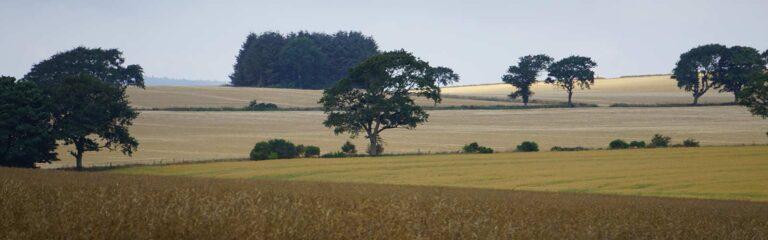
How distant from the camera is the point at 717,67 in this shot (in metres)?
125

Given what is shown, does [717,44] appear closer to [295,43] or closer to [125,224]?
[295,43]

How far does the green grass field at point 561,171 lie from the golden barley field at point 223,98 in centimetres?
6327

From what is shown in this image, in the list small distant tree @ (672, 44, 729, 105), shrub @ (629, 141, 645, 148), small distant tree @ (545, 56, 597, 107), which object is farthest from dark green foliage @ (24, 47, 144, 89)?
small distant tree @ (672, 44, 729, 105)

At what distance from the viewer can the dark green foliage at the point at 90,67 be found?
116 meters

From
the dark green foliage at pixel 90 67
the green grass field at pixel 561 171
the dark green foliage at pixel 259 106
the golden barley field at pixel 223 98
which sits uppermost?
the dark green foliage at pixel 90 67

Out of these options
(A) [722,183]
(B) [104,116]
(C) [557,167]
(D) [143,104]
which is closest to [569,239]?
(A) [722,183]

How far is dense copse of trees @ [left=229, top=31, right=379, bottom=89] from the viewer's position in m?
174

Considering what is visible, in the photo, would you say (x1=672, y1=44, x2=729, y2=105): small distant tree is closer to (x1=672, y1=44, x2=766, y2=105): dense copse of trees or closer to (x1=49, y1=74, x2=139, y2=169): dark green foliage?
(x1=672, y1=44, x2=766, y2=105): dense copse of trees

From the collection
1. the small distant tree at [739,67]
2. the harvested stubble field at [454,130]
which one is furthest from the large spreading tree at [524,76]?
the small distant tree at [739,67]

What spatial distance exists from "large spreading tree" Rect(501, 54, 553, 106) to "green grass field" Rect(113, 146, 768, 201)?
240 feet

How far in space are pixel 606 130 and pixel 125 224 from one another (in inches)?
3210

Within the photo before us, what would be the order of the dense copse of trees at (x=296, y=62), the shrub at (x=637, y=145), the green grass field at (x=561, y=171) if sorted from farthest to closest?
the dense copse of trees at (x=296, y=62), the shrub at (x=637, y=145), the green grass field at (x=561, y=171)

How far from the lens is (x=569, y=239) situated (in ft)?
39.5

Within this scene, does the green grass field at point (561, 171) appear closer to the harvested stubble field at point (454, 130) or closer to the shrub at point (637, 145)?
the shrub at point (637, 145)
